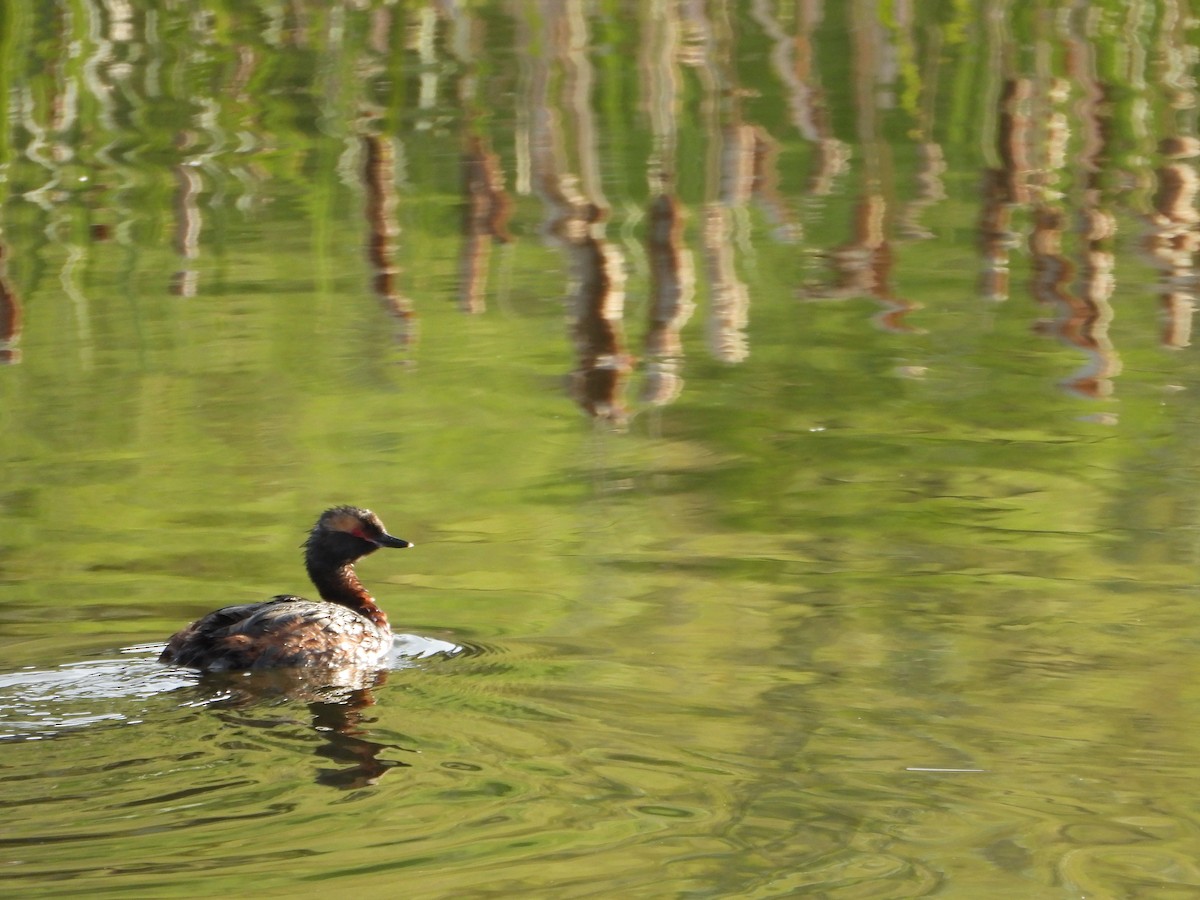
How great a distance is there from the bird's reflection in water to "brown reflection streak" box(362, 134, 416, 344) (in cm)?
410

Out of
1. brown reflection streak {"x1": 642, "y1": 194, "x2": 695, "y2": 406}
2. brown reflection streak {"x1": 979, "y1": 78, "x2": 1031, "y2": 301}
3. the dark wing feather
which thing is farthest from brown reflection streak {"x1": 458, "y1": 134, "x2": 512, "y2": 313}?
the dark wing feather

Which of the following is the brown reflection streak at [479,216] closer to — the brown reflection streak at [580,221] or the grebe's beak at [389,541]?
the brown reflection streak at [580,221]

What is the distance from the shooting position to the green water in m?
5.09

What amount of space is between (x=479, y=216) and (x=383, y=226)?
553 millimetres

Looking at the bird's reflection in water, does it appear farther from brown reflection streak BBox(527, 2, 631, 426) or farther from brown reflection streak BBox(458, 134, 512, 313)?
brown reflection streak BBox(458, 134, 512, 313)

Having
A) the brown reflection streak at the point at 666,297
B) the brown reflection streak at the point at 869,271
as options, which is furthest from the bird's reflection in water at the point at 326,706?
the brown reflection streak at the point at 869,271

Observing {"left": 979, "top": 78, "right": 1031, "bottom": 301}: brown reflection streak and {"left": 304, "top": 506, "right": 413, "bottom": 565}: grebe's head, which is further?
{"left": 979, "top": 78, "right": 1031, "bottom": 301}: brown reflection streak

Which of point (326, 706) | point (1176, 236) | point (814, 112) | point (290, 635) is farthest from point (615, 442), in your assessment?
point (814, 112)

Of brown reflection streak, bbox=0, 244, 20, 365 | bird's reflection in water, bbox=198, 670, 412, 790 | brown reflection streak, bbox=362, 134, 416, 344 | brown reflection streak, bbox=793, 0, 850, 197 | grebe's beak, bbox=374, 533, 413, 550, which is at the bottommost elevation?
bird's reflection in water, bbox=198, 670, 412, 790

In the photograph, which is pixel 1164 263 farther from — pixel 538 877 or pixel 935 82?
pixel 538 877

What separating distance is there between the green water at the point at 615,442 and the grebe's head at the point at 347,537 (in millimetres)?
216

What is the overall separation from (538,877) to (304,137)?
10362 mm

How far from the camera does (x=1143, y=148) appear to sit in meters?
13.8

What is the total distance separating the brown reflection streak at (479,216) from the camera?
11.2 meters
